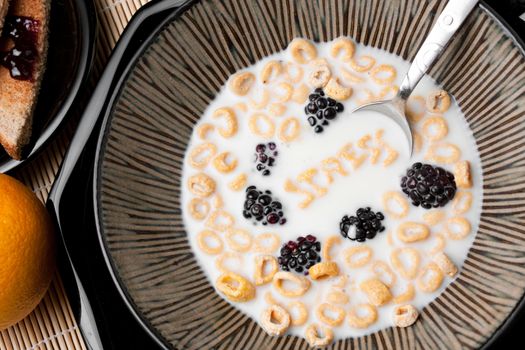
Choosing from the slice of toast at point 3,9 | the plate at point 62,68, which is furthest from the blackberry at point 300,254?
the slice of toast at point 3,9

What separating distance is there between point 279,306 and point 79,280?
0.31m

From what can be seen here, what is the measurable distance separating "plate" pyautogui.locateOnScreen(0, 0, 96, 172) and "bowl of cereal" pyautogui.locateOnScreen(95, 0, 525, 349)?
0.11 metres

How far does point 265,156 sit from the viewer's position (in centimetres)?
125

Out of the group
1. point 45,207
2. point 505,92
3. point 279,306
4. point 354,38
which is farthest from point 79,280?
point 505,92

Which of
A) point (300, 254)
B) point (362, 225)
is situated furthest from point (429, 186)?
point (300, 254)

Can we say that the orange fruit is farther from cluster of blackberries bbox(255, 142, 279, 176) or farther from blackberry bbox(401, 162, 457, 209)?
blackberry bbox(401, 162, 457, 209)

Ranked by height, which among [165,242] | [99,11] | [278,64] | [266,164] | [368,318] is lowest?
[368,318]

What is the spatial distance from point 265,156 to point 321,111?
110mm

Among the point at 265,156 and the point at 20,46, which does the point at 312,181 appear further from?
the point at 20,46

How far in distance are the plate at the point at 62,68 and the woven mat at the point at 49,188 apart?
0.14 ft

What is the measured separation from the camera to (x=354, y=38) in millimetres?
1286

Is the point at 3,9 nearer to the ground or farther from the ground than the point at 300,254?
farther from the ground

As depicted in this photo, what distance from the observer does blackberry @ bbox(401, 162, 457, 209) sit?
3.92ft

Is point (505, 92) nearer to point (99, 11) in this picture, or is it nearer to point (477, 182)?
point (477, 182)
